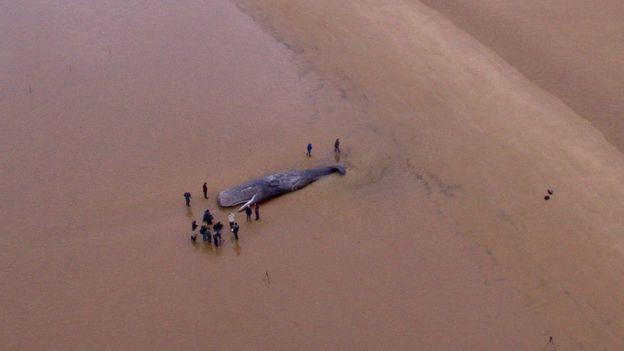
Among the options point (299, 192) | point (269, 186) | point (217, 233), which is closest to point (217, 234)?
point (217, 233)

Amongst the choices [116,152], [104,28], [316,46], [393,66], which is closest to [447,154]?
[393,66]

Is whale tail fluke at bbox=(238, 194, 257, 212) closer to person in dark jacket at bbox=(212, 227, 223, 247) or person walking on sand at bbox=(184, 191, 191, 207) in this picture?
person in dark jacket at bbox=(212, 227, 223, 247)

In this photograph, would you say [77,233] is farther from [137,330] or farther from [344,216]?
[344,216]

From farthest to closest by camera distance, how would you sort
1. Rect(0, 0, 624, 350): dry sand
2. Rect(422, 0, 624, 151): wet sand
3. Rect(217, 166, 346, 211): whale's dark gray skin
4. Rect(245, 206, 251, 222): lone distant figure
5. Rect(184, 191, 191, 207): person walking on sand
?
Rect(422, 0, 624, 151): wet sand → Rect(217, 166, 346, 211): whale's dark gray skin → Rect(184, 191, 191, 207): person walking on sand → Rect(245, 206, 251, 222): lone distant figure → Rect(0, 0, 624, 350): dry sand

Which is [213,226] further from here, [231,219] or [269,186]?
[269,186]

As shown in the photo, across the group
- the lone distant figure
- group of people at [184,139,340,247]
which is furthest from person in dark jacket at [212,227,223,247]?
the lone distant figure

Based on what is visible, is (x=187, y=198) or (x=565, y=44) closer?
(x=187, y=198)

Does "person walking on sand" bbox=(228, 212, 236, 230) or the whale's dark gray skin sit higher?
the whale's dark gray skin

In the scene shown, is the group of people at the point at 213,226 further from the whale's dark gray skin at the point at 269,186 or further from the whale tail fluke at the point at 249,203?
the whale's dark gray skin at the point at 269,186

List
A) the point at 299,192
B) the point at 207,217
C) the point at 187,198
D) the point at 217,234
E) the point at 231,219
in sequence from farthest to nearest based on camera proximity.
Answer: the point at 299,192
the point at 187,198
the point at 231,219
the point at 207,217
the point at 217,234
